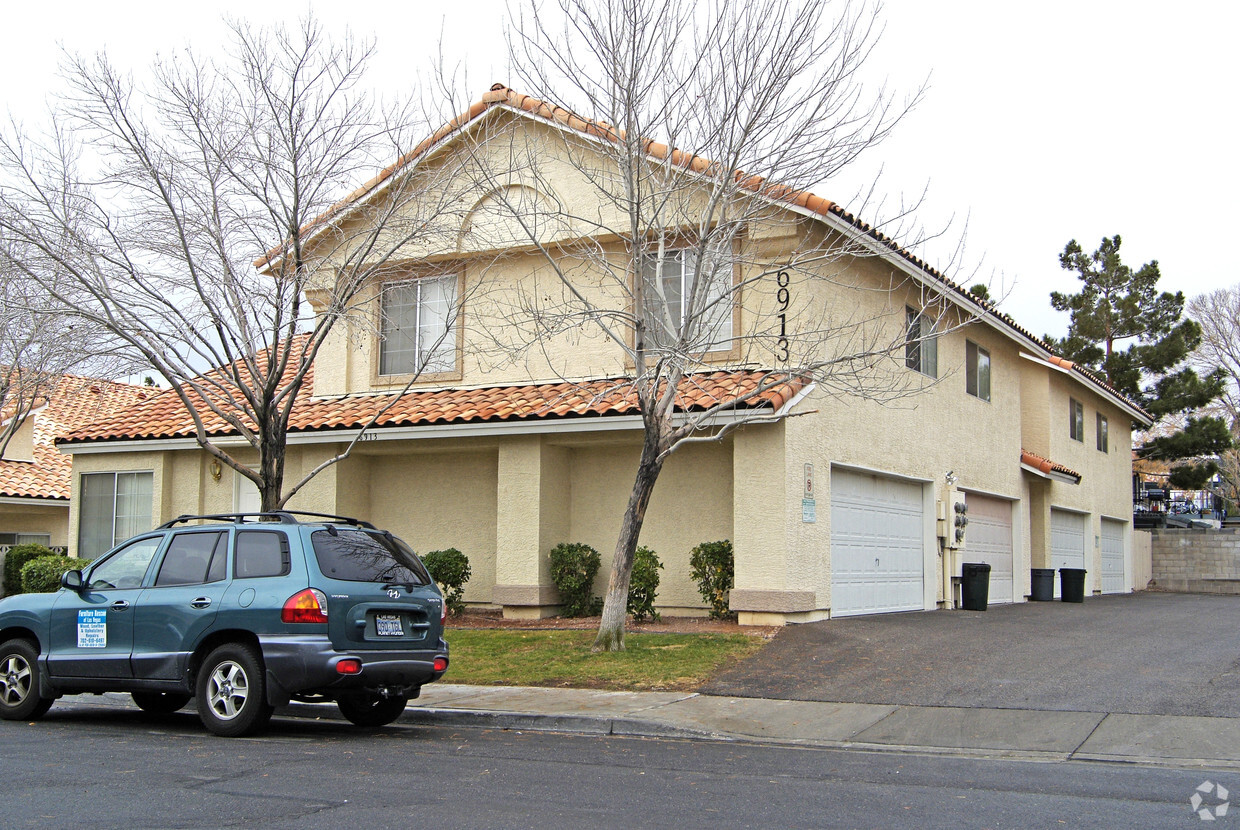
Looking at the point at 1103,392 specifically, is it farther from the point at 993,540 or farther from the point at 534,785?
the point at 534,785

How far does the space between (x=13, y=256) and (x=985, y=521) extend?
18.1 metres

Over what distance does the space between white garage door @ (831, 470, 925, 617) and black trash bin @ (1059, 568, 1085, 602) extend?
6.31 meters

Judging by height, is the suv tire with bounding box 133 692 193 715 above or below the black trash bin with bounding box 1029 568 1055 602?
below

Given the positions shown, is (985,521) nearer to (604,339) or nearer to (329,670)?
(604,339)

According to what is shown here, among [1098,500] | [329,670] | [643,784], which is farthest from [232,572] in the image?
[1098,500]

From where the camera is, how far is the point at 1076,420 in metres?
29.7

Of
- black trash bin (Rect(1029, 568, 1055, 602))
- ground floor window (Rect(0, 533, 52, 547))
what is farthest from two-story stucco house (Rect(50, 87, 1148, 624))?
A: ground floor window (Rect(0, 533, 52, 547))

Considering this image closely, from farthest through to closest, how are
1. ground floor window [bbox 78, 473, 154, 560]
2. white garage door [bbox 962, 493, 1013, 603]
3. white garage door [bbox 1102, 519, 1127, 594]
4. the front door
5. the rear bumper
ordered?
white garage door [bbox 1102, 519, 1127, 594] < white garage door [bbox 962, 493, 1013, 603] < ground floor window [bbox 78, 473, 154, 560] < the front door < the rear bumper

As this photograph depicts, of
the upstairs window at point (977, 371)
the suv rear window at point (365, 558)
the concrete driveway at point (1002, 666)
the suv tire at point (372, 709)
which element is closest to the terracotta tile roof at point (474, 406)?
the concrete driveway at point (1002, 666)

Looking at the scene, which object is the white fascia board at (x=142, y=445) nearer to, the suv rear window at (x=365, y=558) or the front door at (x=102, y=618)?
the front door at (x=102, y=618)

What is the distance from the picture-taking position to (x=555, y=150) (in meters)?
17.7

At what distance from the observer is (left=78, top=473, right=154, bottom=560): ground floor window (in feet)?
66.3

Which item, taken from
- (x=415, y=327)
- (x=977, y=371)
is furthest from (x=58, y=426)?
(x=977, y=371)
